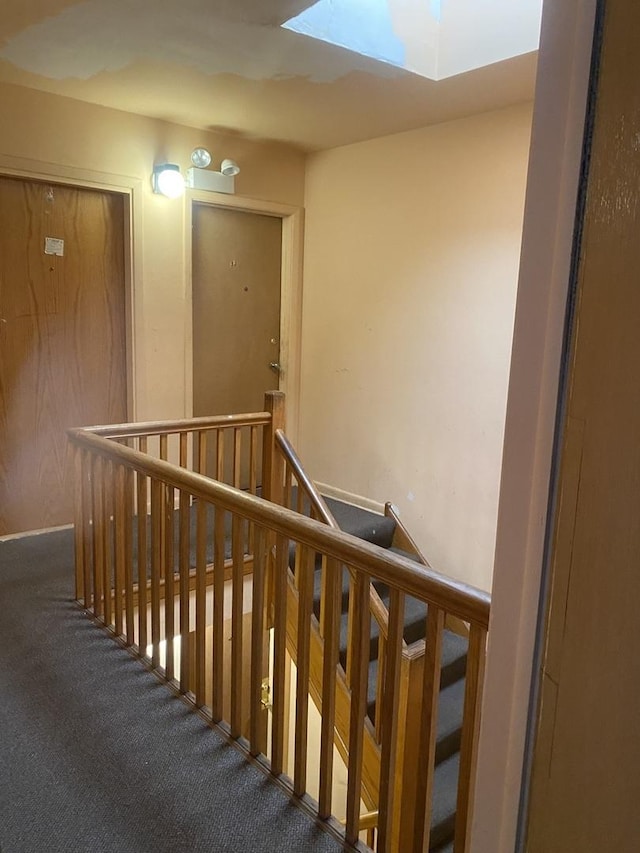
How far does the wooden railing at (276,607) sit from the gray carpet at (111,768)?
0.09 m

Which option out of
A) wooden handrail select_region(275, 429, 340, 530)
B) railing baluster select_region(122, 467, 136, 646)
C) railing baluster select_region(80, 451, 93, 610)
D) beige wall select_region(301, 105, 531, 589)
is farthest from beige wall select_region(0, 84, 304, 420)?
railing baluster select_region(122, 467, 136, 646)

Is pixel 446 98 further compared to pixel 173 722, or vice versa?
pixel 446 98

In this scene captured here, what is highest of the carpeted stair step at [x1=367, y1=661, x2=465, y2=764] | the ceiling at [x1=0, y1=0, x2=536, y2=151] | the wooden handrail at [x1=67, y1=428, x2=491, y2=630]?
the ceiling at [x1=0, y1=0, x2=536, y2=151]

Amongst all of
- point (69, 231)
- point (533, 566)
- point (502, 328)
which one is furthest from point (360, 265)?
point (533, 566)

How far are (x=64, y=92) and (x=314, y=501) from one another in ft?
7.62

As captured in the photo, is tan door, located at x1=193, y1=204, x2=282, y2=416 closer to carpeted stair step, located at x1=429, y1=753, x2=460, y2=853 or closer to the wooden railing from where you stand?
the wooden railing

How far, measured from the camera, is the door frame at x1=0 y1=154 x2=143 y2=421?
3039mm

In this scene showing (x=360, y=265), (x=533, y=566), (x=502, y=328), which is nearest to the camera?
(x=533, y=566)

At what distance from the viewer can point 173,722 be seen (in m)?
1.92

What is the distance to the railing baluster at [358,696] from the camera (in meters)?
1.47

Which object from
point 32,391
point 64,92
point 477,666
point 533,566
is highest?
point 64,92

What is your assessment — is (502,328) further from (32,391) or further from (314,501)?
(32,391)

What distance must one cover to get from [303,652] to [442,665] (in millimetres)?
1471

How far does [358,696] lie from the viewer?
58.9 inches
